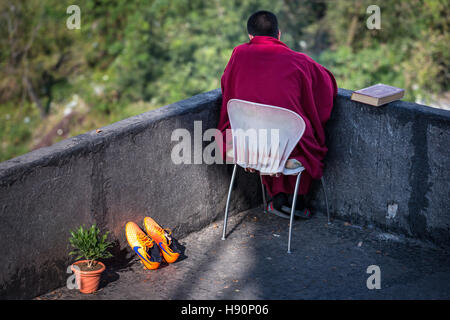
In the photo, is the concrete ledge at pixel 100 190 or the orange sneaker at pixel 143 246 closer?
the concrete ledge at pixel 100 190

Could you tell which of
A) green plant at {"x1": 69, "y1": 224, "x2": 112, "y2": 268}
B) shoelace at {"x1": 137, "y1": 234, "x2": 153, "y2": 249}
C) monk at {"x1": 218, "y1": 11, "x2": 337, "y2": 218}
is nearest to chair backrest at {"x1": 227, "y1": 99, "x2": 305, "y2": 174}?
monk at {"x1": 218, "y1": 11, "x2": 337, "y2": 218}

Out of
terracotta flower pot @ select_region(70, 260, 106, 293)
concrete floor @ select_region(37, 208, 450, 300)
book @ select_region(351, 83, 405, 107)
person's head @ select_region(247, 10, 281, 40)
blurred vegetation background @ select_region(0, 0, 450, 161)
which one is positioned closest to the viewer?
terracotta flower pot @ select_region(70, 260, 106, 293)

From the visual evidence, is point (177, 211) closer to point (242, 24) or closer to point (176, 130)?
point (176, 130)

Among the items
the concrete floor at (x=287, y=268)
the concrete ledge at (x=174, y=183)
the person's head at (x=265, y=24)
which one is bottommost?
the concrete floor at (x=287, y=268)

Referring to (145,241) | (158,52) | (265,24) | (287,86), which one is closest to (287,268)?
(145,241)

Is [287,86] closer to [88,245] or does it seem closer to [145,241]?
[145,241]

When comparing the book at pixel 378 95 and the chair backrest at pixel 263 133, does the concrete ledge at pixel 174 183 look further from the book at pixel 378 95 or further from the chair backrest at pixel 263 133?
the chair backrest at pixel 263 133

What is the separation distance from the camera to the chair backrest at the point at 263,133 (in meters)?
3.76

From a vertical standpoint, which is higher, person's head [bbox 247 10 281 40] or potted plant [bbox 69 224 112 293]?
person's head [bbox 247 10 281 40]

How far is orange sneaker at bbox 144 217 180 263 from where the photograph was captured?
3787 mm

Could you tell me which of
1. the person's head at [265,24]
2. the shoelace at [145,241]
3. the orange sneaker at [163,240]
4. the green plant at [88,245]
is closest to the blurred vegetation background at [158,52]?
the person's head at [265,24]

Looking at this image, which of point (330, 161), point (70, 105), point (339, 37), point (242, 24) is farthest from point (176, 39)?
point (330, 161)

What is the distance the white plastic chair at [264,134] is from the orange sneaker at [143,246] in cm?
85

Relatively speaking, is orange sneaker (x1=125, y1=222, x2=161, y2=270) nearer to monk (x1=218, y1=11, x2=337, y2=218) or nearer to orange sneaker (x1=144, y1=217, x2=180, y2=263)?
orange sneaker (x1=144, y1=217, x2=180, y2=263)
